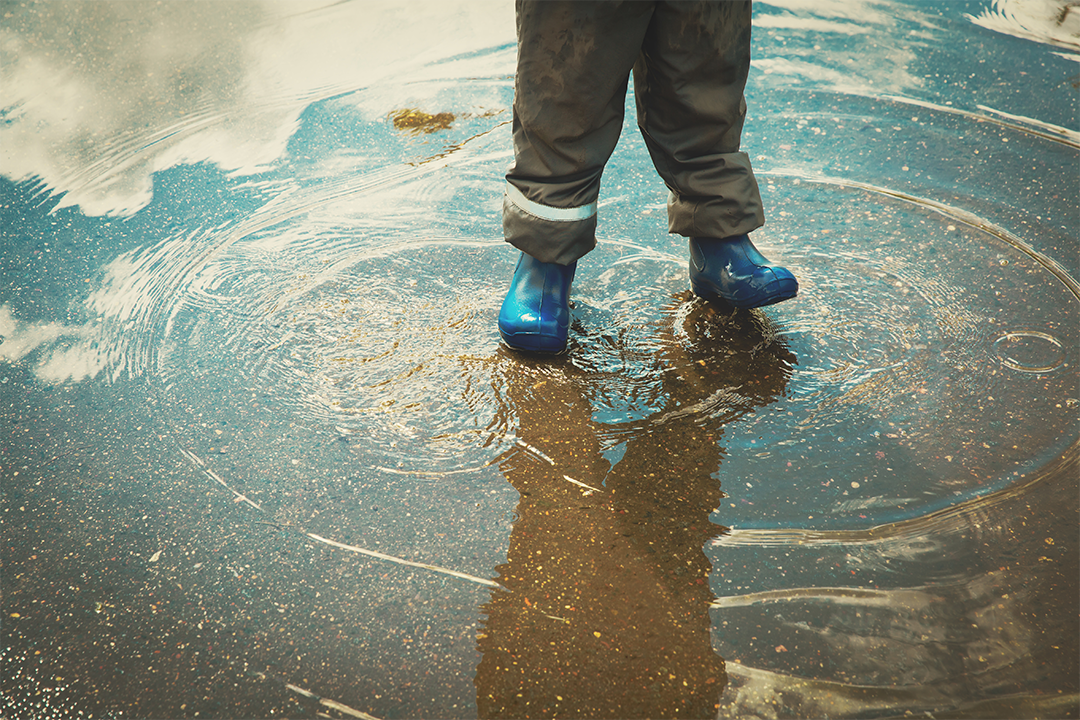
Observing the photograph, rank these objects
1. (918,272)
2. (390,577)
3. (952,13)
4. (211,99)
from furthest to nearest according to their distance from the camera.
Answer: (952,13)
(211,99)
(918,272)
(390,577)

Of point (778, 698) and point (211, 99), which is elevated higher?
point (211, 99)

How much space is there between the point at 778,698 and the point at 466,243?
1212mm

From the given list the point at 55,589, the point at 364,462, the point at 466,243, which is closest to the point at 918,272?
the point at 466,243

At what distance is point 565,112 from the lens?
4.37 ft

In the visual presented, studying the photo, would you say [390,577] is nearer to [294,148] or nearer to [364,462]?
[364,462]

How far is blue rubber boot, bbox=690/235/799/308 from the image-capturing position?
1.43 metres

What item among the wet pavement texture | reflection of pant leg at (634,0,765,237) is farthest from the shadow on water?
reflection of pant leg at (634,0,765,237)

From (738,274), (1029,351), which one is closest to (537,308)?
(738,274)

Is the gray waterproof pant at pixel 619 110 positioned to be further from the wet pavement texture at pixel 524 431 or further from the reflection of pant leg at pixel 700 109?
the wet pavement texture at pixel 524 431

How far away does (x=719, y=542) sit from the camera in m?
1.11

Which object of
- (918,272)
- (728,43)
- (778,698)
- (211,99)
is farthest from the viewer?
(211,99)

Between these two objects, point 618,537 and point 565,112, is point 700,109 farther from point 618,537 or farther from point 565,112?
point 618,537

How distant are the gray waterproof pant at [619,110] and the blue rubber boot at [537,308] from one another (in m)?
0.05

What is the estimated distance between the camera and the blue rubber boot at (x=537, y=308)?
1423mm
